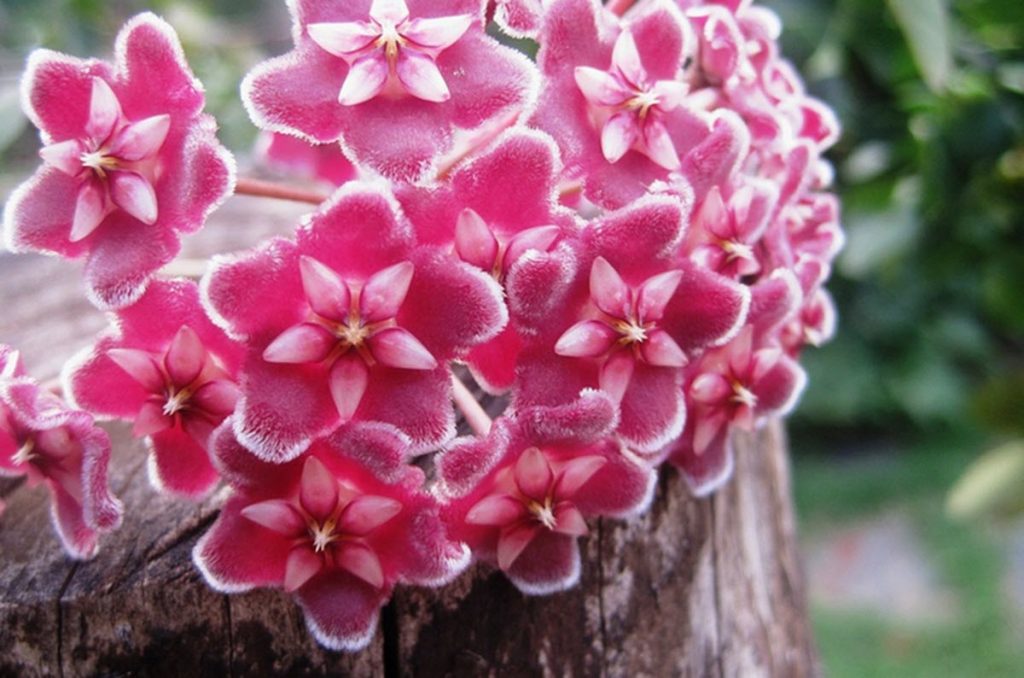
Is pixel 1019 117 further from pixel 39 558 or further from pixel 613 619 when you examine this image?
pixel 39 558

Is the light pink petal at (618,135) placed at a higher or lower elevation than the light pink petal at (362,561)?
higher

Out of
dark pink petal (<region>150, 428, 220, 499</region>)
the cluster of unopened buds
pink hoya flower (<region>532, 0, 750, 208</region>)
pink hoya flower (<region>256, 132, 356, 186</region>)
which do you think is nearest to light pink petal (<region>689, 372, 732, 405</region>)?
the cluster of unopened buds

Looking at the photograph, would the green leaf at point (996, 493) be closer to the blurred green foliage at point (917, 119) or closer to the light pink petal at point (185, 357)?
the blurred green foliage at point (917, 119)

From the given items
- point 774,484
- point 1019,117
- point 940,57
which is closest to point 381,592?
point 774,484

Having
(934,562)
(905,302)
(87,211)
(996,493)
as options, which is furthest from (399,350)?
(934,562)

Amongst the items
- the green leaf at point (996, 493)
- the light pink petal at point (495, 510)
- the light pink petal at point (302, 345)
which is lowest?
the green leaf at point (996, 493)

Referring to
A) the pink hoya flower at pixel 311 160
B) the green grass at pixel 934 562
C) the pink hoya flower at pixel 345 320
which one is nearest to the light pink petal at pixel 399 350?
the pink hoya flower at pixel 345 320

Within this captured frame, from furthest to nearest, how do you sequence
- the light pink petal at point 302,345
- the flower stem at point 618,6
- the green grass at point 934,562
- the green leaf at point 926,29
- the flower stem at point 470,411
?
the green grass at point 934,562
the green leaf at point 926,29
the flower stem at point 618,6
the flower stem at point 470,411
the light pink petal at point 302,345

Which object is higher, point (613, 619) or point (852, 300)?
point (613, 619)
